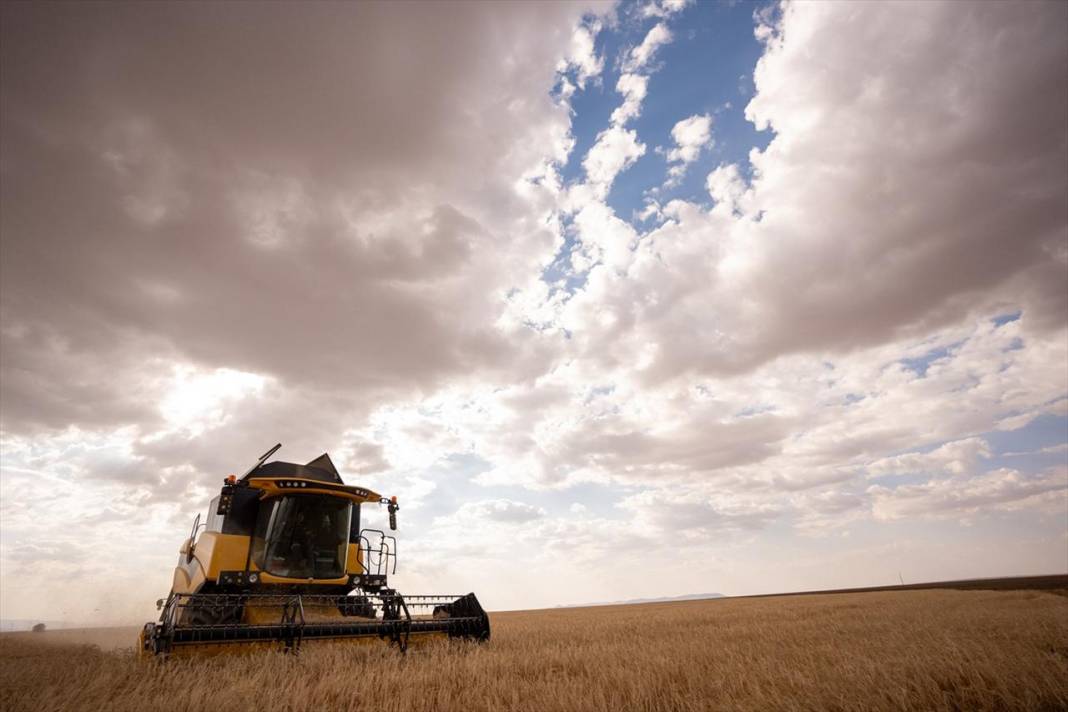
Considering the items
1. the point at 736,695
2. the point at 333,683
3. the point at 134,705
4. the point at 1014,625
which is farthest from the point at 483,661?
the point at 1014,625

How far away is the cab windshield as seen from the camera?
9375mm

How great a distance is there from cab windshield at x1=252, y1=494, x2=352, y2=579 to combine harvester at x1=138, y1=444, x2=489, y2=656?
0.02m

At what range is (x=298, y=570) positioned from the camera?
9438 millimetres

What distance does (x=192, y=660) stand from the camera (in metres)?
6.37

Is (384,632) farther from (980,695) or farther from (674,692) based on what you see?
(980,695)

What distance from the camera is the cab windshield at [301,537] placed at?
9375 millimetres

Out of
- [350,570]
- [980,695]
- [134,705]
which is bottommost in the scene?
[980,695]

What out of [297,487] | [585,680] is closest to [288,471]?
[297,487]

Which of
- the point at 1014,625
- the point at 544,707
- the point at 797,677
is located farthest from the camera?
the point at 1014,625

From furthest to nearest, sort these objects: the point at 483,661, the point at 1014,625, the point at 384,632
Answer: the point at 1014,625 → the point at 384,632 → the point at 483,661

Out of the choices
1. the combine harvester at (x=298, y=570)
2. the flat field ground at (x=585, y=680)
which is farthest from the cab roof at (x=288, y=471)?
the flat field ground at (x=585, y=680)

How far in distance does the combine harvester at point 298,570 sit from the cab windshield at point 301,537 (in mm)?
17

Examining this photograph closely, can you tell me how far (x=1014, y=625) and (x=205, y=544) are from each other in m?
15.1

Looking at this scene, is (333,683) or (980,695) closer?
(980,695)
